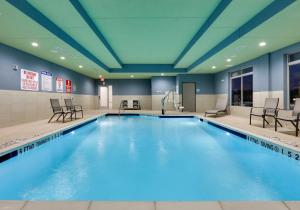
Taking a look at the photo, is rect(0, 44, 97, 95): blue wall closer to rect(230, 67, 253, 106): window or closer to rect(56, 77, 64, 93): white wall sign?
rect(56, 77, 64, 93): white wall sign

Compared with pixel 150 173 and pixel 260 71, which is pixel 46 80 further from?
pixel 260 71

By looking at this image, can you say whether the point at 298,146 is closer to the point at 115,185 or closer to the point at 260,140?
the point at 260,140

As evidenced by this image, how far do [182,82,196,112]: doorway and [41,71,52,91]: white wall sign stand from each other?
760 centimetres

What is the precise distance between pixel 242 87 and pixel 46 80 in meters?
8.24

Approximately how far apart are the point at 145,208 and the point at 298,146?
3.23m

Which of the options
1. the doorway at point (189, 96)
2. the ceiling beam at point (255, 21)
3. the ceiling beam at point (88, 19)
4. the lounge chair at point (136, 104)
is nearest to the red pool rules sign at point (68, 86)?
the ceiling beam at point (88, 19)

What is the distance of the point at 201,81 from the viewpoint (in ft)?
45.2

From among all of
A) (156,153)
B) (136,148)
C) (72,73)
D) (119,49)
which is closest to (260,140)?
(156,153)

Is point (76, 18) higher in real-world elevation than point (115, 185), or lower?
higher

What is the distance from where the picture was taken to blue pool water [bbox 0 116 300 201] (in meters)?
2.66

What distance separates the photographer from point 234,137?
6039mm

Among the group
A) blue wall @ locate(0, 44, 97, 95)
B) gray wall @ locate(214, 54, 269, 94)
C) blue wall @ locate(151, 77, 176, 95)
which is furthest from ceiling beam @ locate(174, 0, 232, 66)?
blue wall @ locate(151, 77, 176, 95)

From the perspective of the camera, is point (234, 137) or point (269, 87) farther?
point (269, 87)

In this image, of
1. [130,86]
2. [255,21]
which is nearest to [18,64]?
[255,21]
